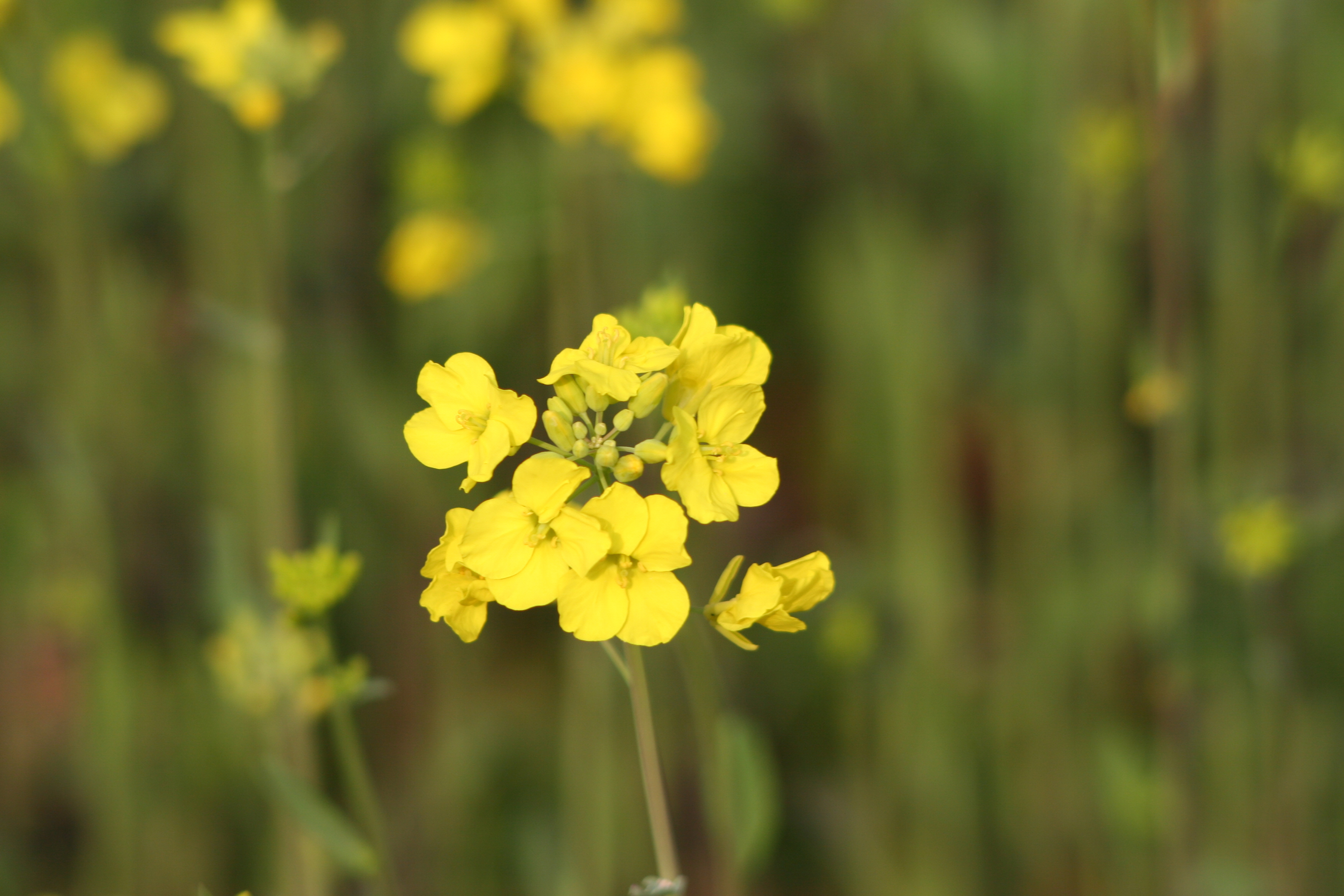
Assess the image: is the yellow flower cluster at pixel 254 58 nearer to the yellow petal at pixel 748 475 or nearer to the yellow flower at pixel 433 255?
the yellow flower at pixel 433 255

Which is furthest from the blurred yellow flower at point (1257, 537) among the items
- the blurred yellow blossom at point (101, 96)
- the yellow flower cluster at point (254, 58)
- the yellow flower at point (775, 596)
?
the blurred yellow blossom at point (101, 96)

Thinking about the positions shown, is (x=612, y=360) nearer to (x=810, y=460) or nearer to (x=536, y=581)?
(x=536, y=581)

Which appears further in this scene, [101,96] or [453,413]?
[101,96]

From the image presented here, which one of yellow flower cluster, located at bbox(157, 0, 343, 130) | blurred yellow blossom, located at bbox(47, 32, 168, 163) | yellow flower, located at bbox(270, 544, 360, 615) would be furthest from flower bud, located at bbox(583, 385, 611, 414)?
blurred yellow blossom, located at bbox(47, 32, 168, 163)

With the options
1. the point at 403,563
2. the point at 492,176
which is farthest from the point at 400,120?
the point at 403,563

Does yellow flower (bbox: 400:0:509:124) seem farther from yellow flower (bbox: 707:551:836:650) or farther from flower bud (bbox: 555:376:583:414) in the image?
yellow flower (bbox: 707:551:836:650)

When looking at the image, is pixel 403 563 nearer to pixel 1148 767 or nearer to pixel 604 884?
pixel 604 884

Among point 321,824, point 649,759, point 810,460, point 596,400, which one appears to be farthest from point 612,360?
point 810,460
